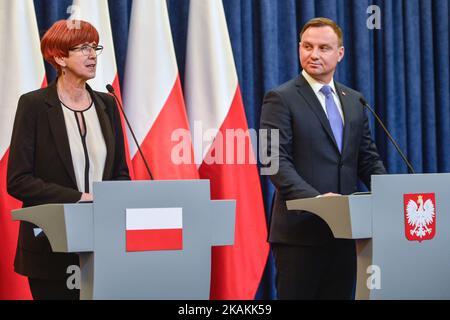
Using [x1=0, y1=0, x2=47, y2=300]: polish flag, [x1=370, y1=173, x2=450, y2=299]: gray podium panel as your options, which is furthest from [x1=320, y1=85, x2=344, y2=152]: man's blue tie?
[x1=0, y1=0, x2=47, y2=300]: polish flag

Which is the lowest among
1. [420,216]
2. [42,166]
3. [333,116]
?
[420,216]

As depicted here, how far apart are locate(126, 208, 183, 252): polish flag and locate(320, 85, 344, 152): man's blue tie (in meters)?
1.06

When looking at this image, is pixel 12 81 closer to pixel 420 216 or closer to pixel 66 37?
pixel 66 37

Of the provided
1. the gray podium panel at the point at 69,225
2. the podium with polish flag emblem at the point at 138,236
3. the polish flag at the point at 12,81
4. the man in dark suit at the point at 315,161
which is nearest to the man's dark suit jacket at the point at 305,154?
the man in dark suit at the point at 315,161

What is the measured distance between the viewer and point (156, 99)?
419cm

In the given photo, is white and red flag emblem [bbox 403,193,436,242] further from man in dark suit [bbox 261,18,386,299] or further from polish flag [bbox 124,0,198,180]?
polish flag [bbox 124,0,198,180]

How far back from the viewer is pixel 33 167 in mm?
2867

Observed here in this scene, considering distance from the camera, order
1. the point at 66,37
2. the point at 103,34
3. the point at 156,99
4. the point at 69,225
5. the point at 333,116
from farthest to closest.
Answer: the point at 156,99 < the point at 103,34 < the point at 333,116 < the point at 66,37 < the point at 69,225

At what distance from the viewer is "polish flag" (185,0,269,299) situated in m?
4.37

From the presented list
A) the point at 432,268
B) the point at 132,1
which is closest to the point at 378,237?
the point at 432,268

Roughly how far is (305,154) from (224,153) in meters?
1.25

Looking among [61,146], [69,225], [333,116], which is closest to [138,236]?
[69,225]

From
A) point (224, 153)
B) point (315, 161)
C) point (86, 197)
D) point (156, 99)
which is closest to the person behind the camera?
point (86, 197)

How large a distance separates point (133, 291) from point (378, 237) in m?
0.90
